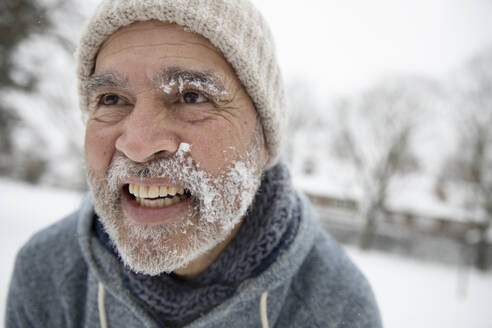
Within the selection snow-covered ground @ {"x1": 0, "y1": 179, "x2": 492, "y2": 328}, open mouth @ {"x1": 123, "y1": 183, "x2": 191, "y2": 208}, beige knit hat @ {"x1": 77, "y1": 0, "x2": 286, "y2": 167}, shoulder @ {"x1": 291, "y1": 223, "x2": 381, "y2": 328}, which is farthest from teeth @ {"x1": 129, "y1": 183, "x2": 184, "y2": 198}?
snow-covered ground @ {"x1": 0, "y1": 179, "x2": 492, "y2": 328}

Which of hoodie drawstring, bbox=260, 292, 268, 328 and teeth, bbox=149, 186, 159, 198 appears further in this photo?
hoodie drawstring, bbox=260, 292, 268, 328

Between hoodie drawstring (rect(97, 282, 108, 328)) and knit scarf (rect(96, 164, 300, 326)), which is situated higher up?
knit scarf (rect(96, 164, 300, 326))

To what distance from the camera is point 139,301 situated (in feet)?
4.56

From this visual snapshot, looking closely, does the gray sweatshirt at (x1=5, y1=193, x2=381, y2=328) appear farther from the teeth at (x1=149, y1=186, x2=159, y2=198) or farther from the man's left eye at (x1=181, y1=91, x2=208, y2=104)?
the man's left eye at (x1=181, y1=91, x2=208, y2=104)

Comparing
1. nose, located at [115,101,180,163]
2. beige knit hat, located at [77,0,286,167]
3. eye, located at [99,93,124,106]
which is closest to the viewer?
nose, located at [115,101,180,163]

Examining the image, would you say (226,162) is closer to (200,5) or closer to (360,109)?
(200,5)

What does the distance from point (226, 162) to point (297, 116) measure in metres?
19.1

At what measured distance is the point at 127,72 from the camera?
116cm

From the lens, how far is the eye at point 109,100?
52.4 inches

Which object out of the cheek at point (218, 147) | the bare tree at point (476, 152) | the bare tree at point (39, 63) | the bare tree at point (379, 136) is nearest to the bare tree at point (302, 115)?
the bare tree at point (379, 136)

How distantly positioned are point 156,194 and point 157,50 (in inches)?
26.7

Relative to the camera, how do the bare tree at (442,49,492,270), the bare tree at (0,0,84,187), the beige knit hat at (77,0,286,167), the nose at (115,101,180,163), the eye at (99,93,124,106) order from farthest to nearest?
the bare tree at (442,49,492,270) < the bare tree at (0,0,84,187) < the eye at (99,93,124,106) < the beige knit hat at (77,0,286,167) < the nose at (115,101,180,163)

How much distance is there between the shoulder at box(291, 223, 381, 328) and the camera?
1416 mm

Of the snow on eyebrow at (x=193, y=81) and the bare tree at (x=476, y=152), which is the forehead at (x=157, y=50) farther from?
the bare tree at (x=476, y=152)
